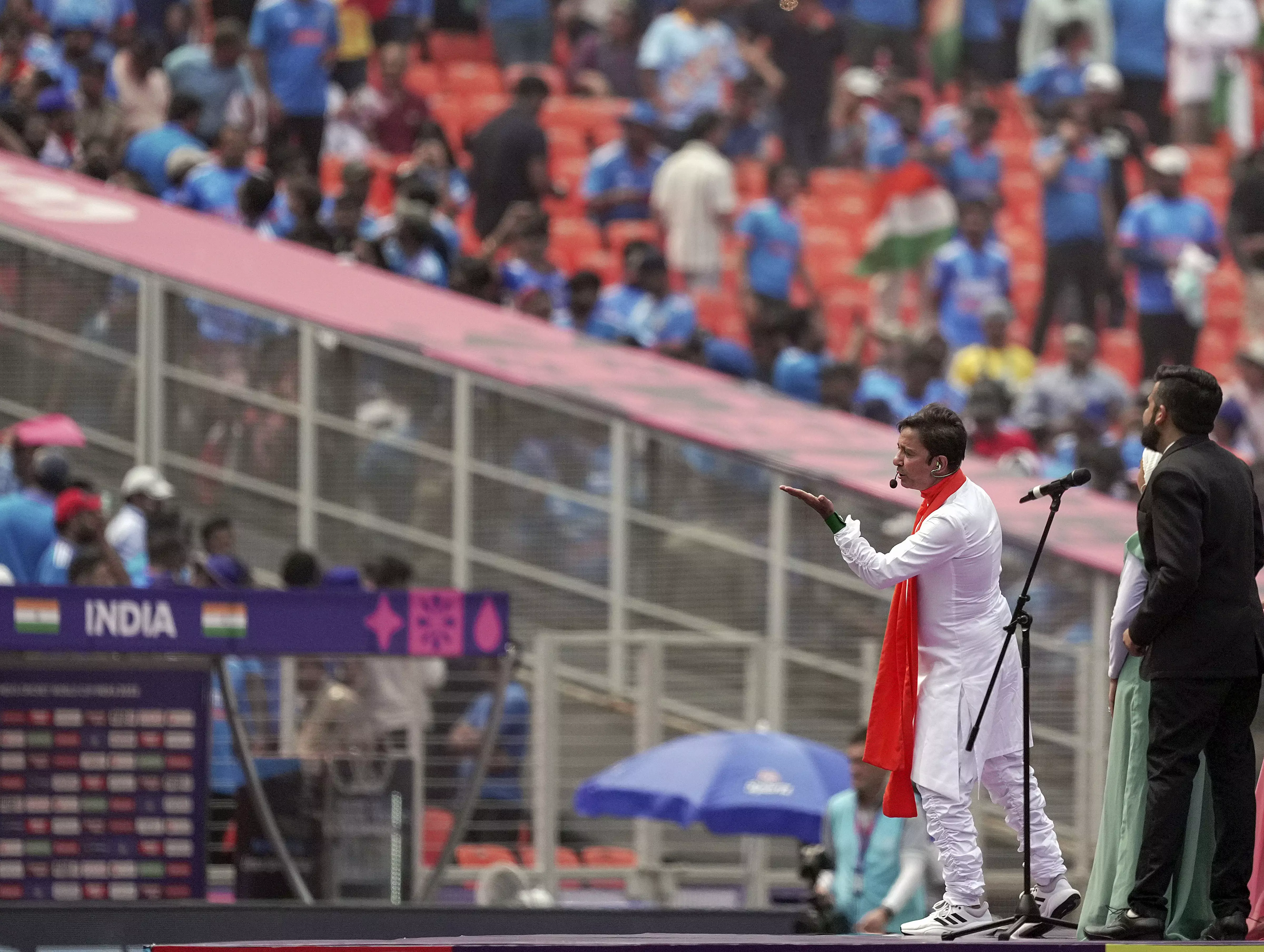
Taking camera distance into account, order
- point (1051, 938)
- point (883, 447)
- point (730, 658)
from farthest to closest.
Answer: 1. point (883, 447)
2. point (730, 658)
3. point (1051, 938)

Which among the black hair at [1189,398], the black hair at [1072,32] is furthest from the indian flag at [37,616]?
the black hair at [1072,32]

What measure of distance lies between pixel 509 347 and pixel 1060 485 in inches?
274

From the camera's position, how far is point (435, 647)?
38.0 ft

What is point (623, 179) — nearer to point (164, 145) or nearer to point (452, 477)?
point (164, 145)

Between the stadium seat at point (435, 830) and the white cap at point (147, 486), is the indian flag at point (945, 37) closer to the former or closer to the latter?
the white cap at point (147, 486)

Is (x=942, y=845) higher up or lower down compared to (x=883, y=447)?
lower down

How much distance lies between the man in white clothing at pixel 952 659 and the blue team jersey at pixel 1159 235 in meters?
12.0

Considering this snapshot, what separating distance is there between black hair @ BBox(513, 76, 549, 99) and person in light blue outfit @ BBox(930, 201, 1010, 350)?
10.5 ft

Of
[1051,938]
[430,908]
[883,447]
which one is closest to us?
[1051,938]

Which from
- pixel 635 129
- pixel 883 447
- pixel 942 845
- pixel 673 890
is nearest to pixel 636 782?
pixel 673 890

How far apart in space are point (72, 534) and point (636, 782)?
2969 mm

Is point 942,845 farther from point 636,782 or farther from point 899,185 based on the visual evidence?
point 899,185

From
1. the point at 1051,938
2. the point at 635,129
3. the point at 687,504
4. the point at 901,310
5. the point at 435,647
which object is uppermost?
the point at 635,129

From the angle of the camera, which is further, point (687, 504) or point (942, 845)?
point (687, 504)
